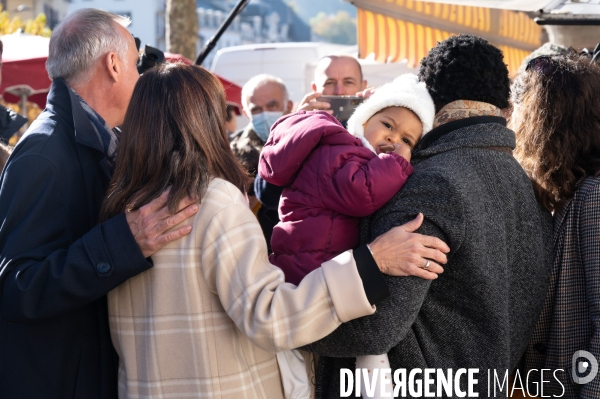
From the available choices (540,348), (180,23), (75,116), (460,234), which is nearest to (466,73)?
(460,234)

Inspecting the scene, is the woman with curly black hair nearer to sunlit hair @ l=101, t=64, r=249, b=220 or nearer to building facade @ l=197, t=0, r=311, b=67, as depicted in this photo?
sunlit hair @ l=101, t=64, r=249, b=220

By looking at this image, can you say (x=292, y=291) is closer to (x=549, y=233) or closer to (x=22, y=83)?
(x=549, y=233)

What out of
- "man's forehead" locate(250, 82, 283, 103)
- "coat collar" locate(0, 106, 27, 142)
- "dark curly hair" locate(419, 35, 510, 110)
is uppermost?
"dark curly hair" locate(419, 35, 510, 110)

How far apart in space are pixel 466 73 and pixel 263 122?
10.2ft

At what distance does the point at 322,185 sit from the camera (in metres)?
2.14

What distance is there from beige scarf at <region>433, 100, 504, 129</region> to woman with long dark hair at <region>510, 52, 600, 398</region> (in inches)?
21.5

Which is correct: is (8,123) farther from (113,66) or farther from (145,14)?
(145,14)

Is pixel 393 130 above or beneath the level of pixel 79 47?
beneath

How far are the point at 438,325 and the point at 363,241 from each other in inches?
13.7

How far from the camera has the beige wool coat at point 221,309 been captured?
6.61 feet

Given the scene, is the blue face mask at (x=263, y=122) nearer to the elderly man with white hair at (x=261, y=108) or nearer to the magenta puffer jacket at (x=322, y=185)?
the elderly man with white hair at (x=261, y=108)

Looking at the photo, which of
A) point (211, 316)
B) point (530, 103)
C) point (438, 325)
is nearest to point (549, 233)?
point (530, 103)

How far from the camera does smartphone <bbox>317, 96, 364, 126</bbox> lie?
3.70 meters

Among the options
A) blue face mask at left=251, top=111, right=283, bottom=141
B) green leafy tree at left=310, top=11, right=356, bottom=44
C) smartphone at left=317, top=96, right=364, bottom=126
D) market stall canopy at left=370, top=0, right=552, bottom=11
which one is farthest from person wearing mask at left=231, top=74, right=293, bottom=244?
green leafy tree at left=310, top=11, right=356, bottom=44
